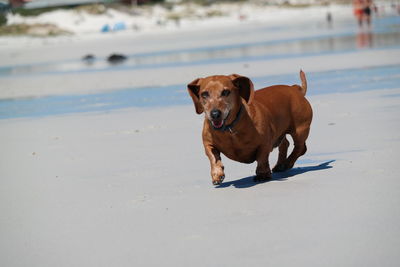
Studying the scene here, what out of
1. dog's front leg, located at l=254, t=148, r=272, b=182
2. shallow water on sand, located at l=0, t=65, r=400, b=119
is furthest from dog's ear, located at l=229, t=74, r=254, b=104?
shallow water on sand, located at l=0, t=65, r=400, b=119

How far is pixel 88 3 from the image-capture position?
67750mm

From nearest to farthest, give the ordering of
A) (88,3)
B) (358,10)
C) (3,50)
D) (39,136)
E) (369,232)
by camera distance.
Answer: (369,232), (39,136), (3,50), (358,10), (88,3)

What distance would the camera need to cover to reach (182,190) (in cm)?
645

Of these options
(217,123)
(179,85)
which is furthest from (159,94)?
(217,123)

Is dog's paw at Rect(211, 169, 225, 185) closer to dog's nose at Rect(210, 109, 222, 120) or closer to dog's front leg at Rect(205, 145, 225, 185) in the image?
dog's front leg at Rect(205, 145, 225, 185)

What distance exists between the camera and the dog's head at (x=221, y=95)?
621 centimetres

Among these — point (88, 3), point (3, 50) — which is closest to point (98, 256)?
point (3, 50)

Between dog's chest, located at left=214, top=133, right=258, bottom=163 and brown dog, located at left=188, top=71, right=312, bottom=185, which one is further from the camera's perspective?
dog's chest, located at left=214, top=133, right=258, bottom=163

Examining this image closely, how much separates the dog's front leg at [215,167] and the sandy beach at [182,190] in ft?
0.27

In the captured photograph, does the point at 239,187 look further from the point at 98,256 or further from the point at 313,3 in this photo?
the point at 313,3

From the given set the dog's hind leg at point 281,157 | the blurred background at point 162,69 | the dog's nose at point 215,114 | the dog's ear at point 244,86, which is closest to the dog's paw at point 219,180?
the dog's nose at point 215,114

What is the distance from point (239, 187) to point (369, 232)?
1804mm

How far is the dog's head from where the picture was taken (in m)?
6.21

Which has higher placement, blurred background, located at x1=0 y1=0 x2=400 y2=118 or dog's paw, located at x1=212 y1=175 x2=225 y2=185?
dog's paw, located at x1=212 y1=175 x2=225 y2=185
